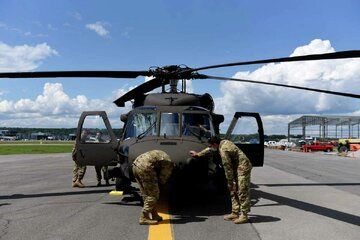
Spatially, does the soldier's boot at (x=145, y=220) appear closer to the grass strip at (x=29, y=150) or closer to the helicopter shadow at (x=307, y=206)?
the helicopter shadow at (x=307, y=206)

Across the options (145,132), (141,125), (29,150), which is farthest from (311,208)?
(29,150)

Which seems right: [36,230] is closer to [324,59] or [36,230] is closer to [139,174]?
→ [139,174]

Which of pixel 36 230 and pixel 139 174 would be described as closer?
pixel 36 230

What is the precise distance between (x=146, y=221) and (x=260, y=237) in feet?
6.57

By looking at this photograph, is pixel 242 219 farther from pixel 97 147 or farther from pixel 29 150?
pixel 29 150

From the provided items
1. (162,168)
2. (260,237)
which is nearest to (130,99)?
(162,168)

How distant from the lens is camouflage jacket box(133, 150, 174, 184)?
7.43 meters

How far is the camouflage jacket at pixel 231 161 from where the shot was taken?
793cm

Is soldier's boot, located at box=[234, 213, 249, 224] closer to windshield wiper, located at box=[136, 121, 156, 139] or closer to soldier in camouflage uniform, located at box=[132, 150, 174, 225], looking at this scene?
soldier in camouflage uniform, located at box=[132, 150, 174, 225]

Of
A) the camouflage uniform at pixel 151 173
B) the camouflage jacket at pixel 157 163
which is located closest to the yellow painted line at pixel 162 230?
the camouflage uniform at pixel 151 173

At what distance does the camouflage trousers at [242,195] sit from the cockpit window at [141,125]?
2106 mm

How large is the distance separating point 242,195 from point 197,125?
224cm

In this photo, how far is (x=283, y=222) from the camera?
7578 mm

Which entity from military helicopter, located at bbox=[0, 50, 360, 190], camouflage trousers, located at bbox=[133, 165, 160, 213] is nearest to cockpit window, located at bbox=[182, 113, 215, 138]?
military helicopter, located at bbox=[0, 50, 360, 190]
